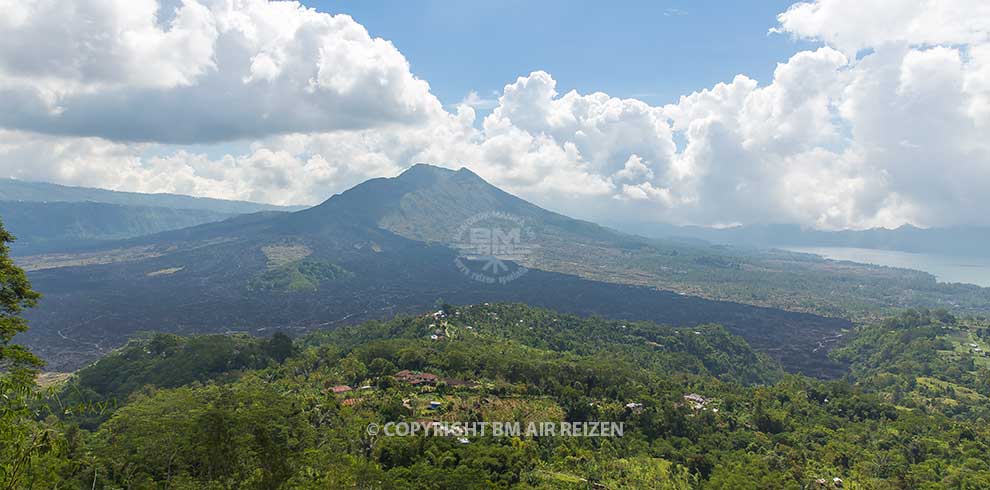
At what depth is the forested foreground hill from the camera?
929 inches

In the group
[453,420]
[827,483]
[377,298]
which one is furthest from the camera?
[377,298]

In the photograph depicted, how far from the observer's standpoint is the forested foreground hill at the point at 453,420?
2359cm

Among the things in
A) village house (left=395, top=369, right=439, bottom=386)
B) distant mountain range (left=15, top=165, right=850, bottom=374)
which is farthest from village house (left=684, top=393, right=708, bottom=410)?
distant mountain range (left=15, top=165, right=850, bottom=374)

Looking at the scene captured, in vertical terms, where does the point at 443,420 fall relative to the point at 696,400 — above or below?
above

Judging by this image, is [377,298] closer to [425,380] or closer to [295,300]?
[295,300]

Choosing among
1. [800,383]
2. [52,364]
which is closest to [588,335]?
[800,383]

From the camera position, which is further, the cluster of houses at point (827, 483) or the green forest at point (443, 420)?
the cluster of houses at point (827, 483)

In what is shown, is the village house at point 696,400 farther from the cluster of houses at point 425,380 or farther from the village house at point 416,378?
the village house at point 416,378

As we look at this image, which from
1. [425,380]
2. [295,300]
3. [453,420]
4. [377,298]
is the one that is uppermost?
[425,380]

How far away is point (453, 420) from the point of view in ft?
118

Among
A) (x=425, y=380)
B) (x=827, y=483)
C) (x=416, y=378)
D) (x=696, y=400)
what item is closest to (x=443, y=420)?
(x=425, y=380)

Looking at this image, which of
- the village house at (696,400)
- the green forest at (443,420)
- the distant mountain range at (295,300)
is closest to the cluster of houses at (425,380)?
the green forest at (443,420)

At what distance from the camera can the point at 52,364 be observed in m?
80.9

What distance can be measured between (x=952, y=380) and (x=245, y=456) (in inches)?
3582
